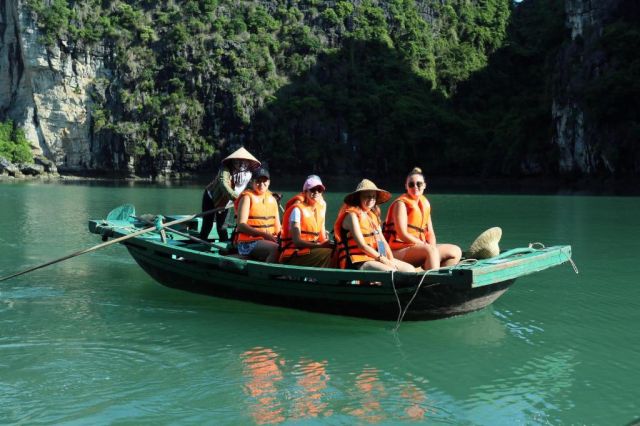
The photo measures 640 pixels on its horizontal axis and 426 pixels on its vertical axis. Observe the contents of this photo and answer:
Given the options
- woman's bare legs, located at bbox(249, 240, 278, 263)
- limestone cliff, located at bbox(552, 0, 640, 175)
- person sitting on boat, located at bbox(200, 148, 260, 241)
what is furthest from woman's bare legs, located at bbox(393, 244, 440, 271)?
limestone cliff, located at bbox(552, 0, 640, 175)

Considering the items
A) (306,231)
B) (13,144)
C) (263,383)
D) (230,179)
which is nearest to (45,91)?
(13,144)

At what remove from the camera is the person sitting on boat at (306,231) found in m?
7.57

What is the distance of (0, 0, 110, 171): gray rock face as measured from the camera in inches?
2724

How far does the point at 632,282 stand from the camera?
34.5 feet

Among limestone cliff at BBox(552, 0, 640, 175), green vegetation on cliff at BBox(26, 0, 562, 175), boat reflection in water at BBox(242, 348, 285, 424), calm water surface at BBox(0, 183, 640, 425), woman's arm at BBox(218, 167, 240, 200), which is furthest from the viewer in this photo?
green vegetation on cliff at BBox(26, 0, 562, 175)

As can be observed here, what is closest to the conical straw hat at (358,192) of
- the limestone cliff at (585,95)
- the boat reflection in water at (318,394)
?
the boat reflection in water at (318,394)

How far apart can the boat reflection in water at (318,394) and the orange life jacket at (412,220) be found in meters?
1.90

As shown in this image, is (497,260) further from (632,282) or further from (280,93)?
(280,93)

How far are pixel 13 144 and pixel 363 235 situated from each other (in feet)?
214

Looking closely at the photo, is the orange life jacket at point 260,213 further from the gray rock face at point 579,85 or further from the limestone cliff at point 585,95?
the gray rock face at point 579,85

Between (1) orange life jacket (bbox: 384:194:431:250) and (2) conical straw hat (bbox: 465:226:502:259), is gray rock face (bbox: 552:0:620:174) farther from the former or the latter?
(1) orange life jacket (bbox: 384:194:431:250)

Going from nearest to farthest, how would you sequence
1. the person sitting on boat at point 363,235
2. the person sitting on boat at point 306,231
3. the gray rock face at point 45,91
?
the person sitting on boat at point 363,235
the person sitting on boat at point 306,231
the gray rock face at point 45,91

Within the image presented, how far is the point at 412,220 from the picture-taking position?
25.4 ft

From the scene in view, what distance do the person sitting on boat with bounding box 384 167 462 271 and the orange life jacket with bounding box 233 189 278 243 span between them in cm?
144
